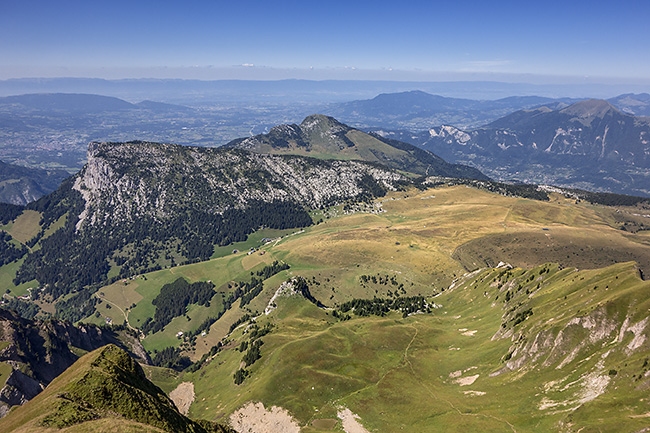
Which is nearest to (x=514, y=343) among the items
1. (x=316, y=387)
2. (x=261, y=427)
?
(x=316, y=387)

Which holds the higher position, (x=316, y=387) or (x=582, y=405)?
(x=582, y=405)

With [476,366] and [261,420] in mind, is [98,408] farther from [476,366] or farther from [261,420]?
[476,366]

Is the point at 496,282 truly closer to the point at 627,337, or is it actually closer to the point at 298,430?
the point at 627,337

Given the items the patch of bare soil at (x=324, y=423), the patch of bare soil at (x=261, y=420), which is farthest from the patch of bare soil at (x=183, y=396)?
the patch of bare soil at (x=324, y=423)

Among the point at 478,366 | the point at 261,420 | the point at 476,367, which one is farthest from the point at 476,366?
the point at 261,420

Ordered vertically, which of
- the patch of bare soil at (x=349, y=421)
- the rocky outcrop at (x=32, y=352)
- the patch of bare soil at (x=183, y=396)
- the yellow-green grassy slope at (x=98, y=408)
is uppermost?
the yellow-green grassy slope at (x=98, y=408)

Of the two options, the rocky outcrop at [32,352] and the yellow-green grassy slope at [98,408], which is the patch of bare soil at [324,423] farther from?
the rocky outcrop at [32,352]

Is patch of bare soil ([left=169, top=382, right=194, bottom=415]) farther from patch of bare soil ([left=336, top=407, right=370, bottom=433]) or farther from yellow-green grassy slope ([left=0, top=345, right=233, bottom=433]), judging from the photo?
yellow-green grassy slope ([left=0, top=345, right=233, bottom=433])
